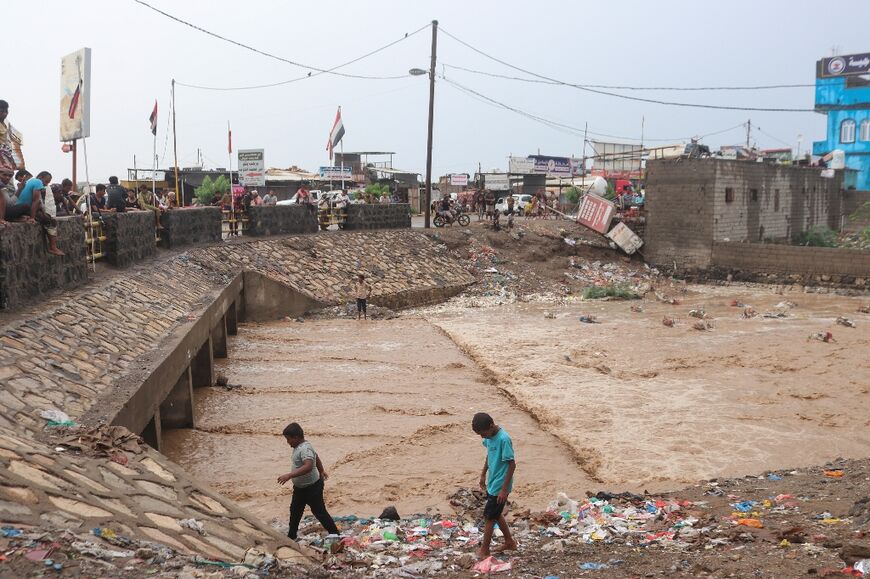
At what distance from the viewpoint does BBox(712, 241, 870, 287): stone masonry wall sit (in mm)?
27703

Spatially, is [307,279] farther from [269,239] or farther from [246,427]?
[246,427]

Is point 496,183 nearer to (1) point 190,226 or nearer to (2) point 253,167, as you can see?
(2) point 253,167

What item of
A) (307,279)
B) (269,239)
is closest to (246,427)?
(307,279)

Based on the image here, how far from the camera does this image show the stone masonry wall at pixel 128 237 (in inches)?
635

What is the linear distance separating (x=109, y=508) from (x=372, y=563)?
1.98 meters

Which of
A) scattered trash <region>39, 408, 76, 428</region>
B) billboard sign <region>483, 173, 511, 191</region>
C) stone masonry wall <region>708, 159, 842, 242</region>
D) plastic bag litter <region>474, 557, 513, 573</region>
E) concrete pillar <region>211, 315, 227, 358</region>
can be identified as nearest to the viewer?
plastic bag litter <region>474, 557, 513, 573</region>

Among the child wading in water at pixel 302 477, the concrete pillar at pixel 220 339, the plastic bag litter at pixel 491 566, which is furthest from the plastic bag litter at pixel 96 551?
the concrete pillar at pixel 220 339

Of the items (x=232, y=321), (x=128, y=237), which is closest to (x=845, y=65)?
(x=232, y=321)

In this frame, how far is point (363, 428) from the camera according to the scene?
39.7ft

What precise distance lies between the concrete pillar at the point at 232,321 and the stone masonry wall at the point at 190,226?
2.72 meters

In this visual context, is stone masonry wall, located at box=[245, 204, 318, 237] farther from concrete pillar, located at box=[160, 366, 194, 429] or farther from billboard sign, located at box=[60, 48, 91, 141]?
concrete pillar, located at box=[160, 366, 194, 429]

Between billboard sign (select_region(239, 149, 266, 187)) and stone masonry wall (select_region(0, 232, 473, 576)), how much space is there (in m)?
9.58

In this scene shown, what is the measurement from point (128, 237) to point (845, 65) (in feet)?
158

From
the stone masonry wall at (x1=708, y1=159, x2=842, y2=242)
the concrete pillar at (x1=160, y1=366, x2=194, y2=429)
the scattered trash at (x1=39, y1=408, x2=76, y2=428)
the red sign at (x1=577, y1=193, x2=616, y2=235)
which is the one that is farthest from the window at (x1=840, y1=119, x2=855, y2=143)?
the scattered trash at (x1=39, y1=408, x2=76, y2=428)
